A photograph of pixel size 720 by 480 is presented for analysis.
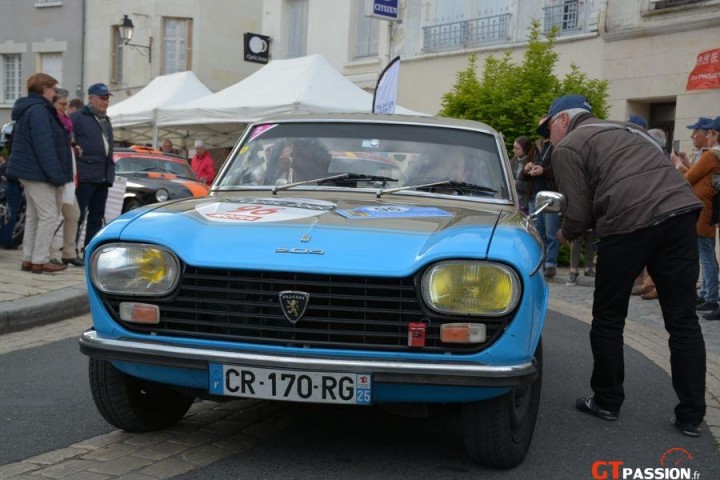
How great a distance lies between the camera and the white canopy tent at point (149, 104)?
21297 mm

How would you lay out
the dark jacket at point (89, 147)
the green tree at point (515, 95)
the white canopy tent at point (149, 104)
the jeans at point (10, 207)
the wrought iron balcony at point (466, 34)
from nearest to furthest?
the dark jacket at point (89, 147) < the jeans at point (10, 207) < the green tree at point (515, 95) < the wrought iron balcony at point (466, 34) < the white canopy tent at point (149, 104)

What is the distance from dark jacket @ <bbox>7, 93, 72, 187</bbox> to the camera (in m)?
8.72

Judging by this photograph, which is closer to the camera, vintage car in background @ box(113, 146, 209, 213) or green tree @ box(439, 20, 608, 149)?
green tree @ box(439, 20, 608, 149)

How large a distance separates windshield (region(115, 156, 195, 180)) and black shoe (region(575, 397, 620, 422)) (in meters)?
13.8

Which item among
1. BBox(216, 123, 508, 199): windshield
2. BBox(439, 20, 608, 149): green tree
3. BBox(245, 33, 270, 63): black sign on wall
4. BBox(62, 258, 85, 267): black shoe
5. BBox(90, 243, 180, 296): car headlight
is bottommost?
BBox(62, 258, 85, 267): black shoe

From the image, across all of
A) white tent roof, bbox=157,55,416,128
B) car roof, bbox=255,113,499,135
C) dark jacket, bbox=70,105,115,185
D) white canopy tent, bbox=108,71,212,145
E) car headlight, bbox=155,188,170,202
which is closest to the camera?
car roof, bbox=255,113,499,135

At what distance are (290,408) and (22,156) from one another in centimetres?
512

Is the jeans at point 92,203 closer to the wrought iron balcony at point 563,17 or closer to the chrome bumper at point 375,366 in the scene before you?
the chrome bumper at point 375,366

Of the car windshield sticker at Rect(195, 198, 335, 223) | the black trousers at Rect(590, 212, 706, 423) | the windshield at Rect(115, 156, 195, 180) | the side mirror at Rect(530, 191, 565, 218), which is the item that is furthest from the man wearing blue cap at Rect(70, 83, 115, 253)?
the windshield at Rect(115, 156, 195, 180)

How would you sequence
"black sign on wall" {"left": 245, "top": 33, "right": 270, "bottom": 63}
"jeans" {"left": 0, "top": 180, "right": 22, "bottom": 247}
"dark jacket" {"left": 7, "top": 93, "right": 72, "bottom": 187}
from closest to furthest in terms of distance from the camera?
"dark jacket" {"left": 7, "top": 93, "right": 72, "bottom": 187} → "jeans" {"left": 0, "top": 180, "right": 22, "bottom": 247} → "black sign on wall" {"left": 245, "top": 33, "right": 270, "bottom": 63}

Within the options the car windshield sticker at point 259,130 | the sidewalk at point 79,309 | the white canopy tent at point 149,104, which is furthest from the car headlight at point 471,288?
the white canopy tent at point 149,104

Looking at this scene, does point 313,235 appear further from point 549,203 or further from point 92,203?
point 92,203

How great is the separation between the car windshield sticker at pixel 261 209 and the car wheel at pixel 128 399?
78 cm

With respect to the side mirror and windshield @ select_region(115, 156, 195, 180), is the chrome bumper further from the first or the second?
windshield @ select_region(115, 156, 195, 180)
